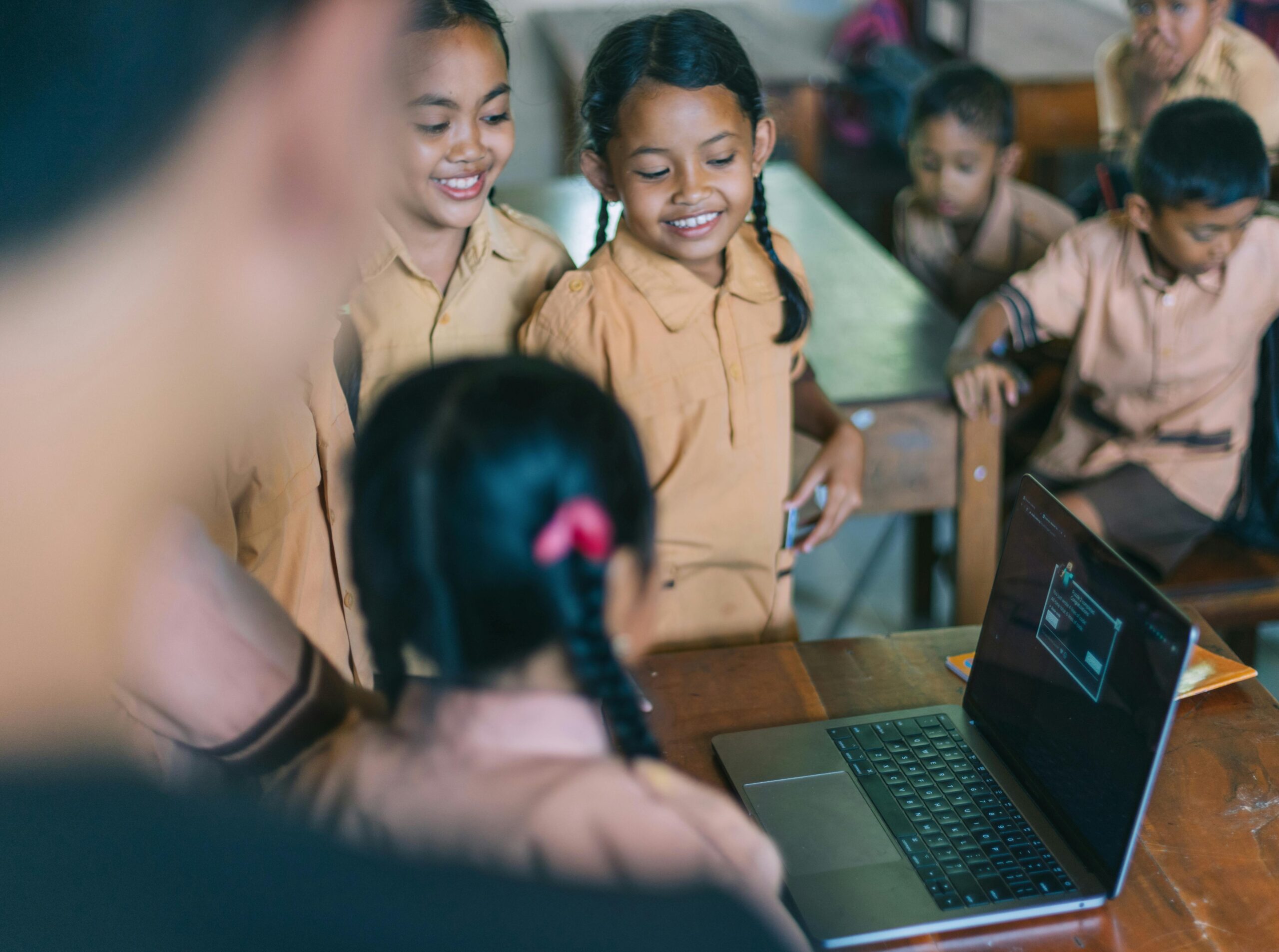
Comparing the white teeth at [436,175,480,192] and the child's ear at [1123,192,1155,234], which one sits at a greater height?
the white teeth at [436,175,480,192]

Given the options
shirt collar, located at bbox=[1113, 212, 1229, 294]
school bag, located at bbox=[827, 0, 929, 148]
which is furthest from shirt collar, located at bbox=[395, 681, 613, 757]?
school bag, located at bbox=[827, 0, 929, 148]

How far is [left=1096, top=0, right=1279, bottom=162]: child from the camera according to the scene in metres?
2.12

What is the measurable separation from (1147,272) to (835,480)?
2.43 ft

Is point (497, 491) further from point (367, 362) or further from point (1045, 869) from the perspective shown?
point (367, 362)

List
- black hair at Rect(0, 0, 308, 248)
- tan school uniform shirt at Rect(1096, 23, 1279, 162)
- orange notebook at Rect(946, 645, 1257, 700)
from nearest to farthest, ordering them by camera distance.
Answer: black hair at Rect(0, 0, 308, 248) → orange notebook at Rect(946, 645, 1257, 700) → tan school uniform shirt at Rect(1096, 23, 1279, 162)

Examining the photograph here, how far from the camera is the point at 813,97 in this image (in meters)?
→ 3.45

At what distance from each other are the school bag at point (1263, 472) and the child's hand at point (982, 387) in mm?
482

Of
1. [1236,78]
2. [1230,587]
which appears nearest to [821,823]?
[1230,587]

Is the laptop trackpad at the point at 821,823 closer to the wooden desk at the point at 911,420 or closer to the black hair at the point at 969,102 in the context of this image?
the wooden desk at the point at 911,420

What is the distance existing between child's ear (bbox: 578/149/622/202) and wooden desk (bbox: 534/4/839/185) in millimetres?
1512

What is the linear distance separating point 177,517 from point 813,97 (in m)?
3.38

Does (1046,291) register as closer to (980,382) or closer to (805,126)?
(980,382)

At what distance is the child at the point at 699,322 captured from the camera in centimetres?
119

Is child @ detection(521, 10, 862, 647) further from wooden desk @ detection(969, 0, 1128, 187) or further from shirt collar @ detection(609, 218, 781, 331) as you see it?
wooden desk @ detection(969, 0, 1128, 187)
